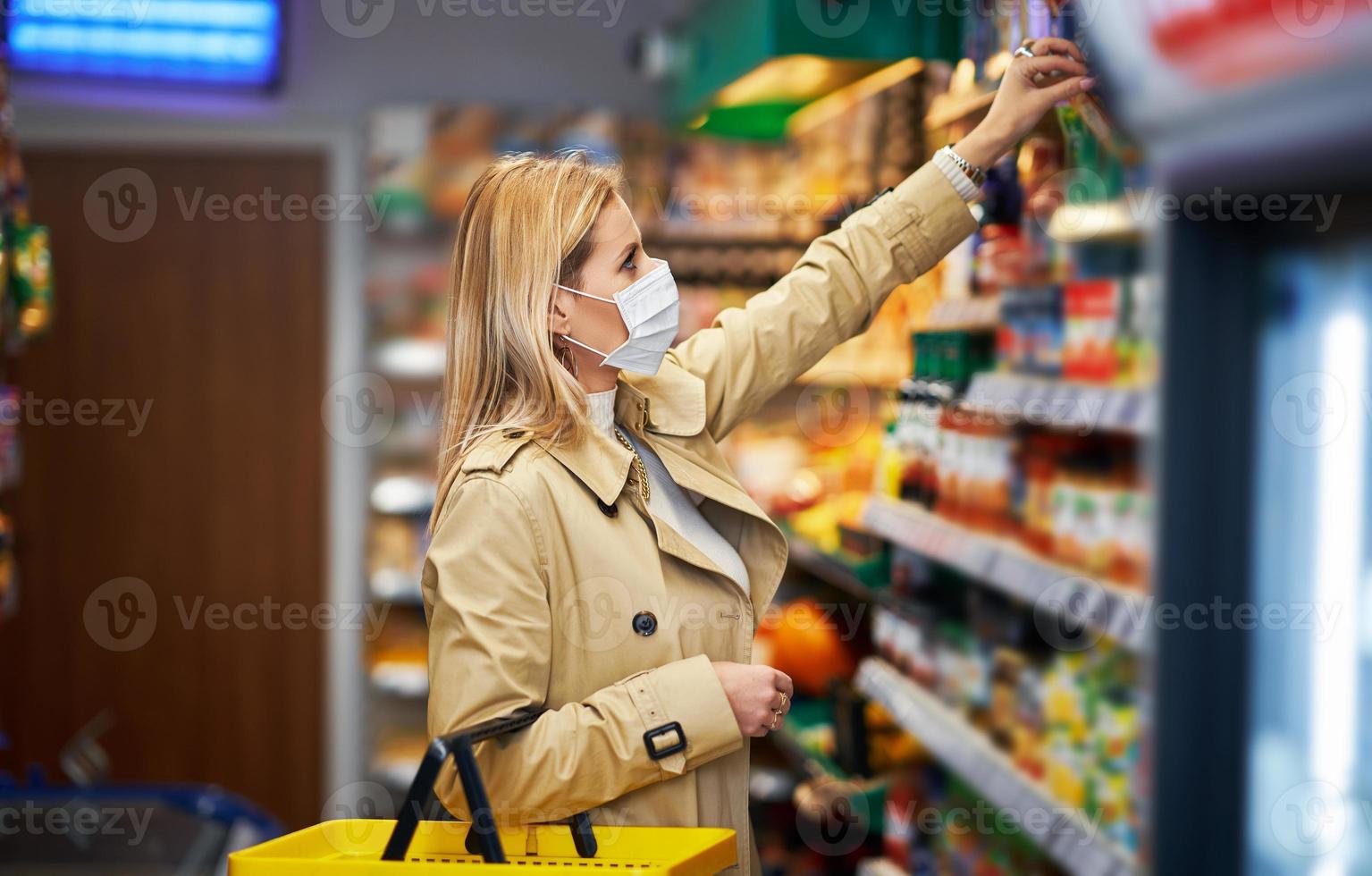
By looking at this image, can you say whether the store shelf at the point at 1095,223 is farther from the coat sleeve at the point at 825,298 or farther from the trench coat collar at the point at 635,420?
the trench coat collar at the point at 635,420

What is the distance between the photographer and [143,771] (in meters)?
5.03

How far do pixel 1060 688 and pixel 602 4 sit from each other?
384cm

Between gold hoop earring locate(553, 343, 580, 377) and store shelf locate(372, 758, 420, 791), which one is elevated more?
gold hoop earring locate(553, 343, 580, 377)

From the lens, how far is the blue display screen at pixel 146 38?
4555mm

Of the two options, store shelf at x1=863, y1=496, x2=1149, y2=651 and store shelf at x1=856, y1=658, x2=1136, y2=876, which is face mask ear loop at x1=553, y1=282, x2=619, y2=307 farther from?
store shelf at x1=856, y1=658, x2=1136, y2=876

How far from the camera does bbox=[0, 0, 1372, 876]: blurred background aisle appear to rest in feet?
5.49

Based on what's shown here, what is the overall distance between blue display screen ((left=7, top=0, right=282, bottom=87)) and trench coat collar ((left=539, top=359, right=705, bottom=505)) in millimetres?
3436

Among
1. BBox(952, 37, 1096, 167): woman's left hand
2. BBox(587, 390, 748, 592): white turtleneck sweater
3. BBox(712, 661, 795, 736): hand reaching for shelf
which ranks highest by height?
BBox(952, 37, 1096, 167): woman's left hand

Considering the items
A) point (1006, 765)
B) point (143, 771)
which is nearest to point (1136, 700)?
point (1006, 765)

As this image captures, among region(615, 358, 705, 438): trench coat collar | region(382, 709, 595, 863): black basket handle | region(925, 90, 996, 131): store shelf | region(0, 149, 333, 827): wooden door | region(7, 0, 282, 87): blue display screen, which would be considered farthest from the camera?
region(0, 149, 333, 827): wooden door

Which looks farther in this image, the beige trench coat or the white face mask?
the white face mask

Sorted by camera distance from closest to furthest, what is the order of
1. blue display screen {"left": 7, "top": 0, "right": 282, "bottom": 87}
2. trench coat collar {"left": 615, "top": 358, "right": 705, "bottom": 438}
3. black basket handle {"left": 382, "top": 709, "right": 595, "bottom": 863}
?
black basket handle {"left": 382, "top": 709, "right": 595, "bottom": 863}
trench coat collar {"left": 615, "top": 358, "right": 705, "bottom": 438}
blue display screen {"left": 7, "top": 0, "right": 282, "bottom": 87}

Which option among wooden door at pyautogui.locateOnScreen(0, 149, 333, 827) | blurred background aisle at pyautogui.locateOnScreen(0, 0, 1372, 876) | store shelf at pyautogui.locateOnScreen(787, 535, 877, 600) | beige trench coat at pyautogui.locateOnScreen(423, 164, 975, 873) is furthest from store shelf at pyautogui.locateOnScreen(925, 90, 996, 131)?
wooden door at pyautogui.locateOnScreen(0, 149, 333, 827)

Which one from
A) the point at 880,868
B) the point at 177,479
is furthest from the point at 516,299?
the point at 177,479
